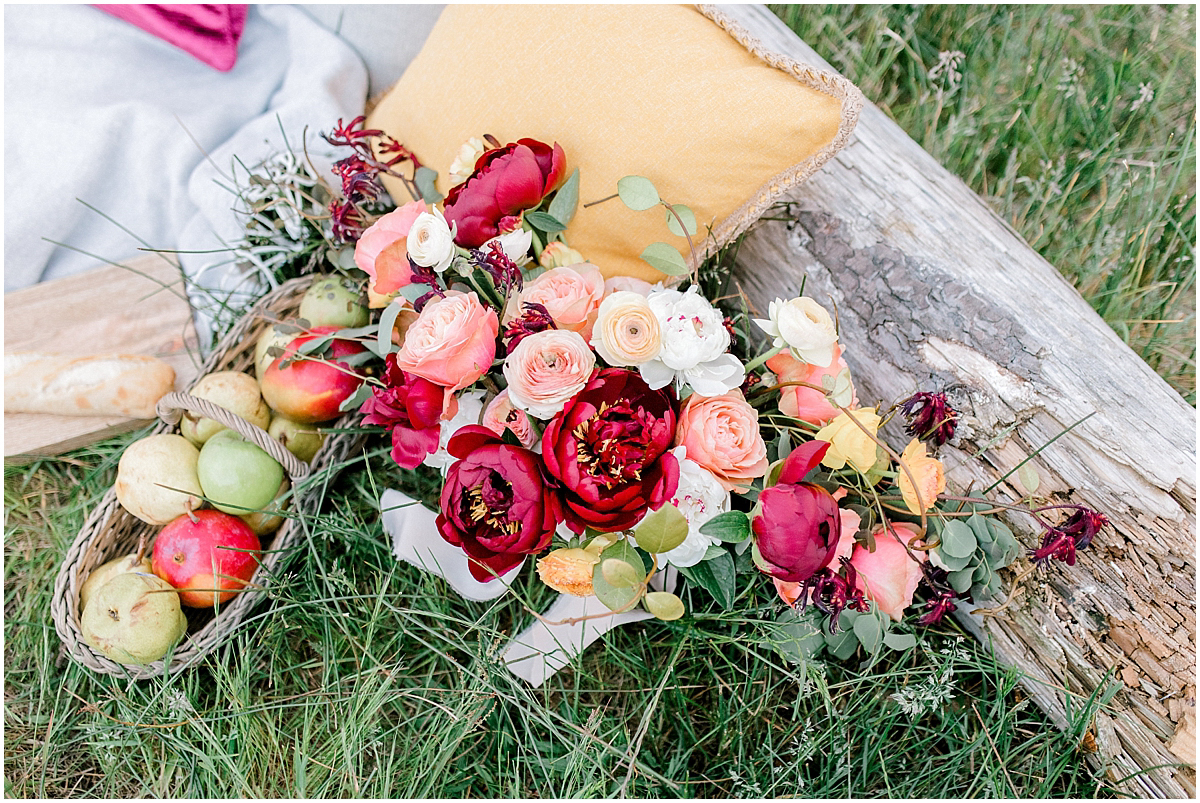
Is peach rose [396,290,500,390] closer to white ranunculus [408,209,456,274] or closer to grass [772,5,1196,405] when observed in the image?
white ranunculus [408,209,456,274]

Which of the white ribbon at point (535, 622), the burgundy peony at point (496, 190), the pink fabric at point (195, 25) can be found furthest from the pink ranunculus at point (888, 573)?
the pink fabric at point (195, 25)

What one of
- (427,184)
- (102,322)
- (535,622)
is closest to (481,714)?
(535,622)

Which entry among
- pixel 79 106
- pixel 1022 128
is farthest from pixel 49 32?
pixel 1022 128

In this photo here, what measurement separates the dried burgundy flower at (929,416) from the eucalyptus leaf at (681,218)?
0.36 meters

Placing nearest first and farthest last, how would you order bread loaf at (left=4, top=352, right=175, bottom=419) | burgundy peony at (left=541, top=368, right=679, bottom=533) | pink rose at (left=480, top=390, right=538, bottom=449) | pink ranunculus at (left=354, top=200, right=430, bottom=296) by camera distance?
1. burgundy peony at (left=541, top=368, right=679, bottom=533)
2. pink rose at (left=480, top=390, right=538, bottom=449)
3. pink ranunculus at (left=354, top=200, right=430, bottom=296)
4. bread loaf at (left=4, top=352, right=175, bottom=419)

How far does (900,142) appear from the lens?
3.84 feet

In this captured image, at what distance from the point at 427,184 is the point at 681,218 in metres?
0.40

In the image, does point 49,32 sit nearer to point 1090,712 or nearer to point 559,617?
point 559,617

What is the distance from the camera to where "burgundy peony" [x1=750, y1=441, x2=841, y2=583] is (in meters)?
0.77

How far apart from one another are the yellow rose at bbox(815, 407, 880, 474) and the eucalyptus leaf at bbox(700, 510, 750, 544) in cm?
13

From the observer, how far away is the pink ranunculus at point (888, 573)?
899mm

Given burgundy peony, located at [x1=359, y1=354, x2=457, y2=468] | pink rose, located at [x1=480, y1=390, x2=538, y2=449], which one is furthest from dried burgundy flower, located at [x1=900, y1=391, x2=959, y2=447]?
burgundy peony, located at [x1=359, y1=354, x2=457, y2=468]

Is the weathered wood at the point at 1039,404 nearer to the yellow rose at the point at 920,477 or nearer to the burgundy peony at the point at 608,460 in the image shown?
the yellow rose at the point at 920,477

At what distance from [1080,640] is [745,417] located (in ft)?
1.88
